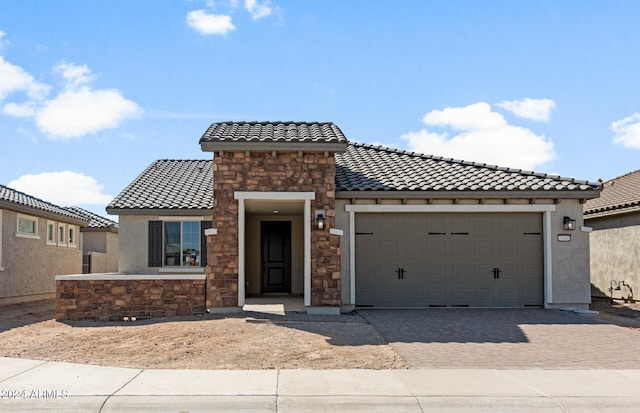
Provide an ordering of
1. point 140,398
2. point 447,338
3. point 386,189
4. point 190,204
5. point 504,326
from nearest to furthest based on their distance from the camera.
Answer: point 140,398 < point 447,338 < point 504,326 < point 386,189 < point 190,204

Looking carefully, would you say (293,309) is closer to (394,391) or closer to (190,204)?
(190,204)

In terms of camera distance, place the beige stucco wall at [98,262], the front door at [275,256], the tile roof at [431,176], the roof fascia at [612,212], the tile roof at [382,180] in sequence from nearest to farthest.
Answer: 1. the tile roof at [431,176]
2. the tile roof at [382,180]
3. the front door at [275,256]
4. the roof fascia at [612,212]
5. the beige stucco wall at [98,262]

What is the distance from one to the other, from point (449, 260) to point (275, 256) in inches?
216

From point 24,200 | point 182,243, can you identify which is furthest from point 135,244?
point 24,200

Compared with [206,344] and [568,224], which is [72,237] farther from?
[568,224]

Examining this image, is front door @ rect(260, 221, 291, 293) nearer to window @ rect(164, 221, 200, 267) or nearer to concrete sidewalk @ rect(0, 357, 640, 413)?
window @ rect(164, 221, 200, 267)

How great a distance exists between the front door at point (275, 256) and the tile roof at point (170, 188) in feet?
6.49

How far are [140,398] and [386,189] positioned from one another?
340 inches

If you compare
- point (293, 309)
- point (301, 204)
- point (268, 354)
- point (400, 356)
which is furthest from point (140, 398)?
point (301, 204)

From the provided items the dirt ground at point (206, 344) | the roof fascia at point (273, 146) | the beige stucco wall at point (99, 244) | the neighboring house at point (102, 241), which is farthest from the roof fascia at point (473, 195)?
the beige stucco wall at point (99, 244)

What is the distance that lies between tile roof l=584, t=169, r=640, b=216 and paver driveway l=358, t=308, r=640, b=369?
667cm

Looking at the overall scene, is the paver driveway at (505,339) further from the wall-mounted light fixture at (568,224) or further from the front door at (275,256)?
the front door at (275,256)

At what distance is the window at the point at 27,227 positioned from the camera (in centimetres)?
1880

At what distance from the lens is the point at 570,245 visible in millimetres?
14523
